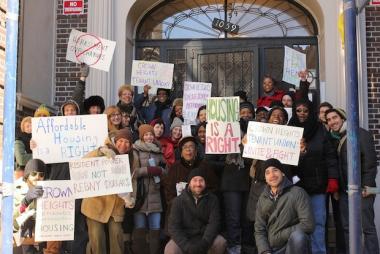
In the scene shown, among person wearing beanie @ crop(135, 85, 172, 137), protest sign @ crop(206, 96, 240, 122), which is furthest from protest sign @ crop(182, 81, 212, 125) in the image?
protest sign @ crop(206, 96, 240, 122)

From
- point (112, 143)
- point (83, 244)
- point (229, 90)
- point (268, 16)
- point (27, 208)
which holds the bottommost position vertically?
point (83, 244)

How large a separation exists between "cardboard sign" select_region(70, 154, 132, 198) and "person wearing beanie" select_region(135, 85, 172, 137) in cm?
208

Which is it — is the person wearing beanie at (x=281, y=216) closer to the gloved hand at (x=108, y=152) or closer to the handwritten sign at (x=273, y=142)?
the handwritten sign at (x=273, y=142)

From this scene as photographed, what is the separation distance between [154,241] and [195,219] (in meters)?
0.57

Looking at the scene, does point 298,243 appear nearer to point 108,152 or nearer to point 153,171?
point 153,171

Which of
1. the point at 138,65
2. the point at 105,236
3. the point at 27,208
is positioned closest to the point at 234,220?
the point at 105,236

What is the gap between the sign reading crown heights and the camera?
7.21 meters

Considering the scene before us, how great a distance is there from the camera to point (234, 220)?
7254 mm

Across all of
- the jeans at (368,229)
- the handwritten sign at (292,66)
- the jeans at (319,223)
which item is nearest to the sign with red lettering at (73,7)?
the handwritten sign at (292,66)

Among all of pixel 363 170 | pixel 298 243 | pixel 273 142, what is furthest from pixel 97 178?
pixel 363 170

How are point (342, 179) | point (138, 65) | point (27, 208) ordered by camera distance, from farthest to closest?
point (138, 65) → point (342, 179) → point (27, 208)

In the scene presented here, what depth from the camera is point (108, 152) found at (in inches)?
268

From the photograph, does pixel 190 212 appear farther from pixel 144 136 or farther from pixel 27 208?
pixel 27 208

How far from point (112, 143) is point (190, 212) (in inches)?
46.7
